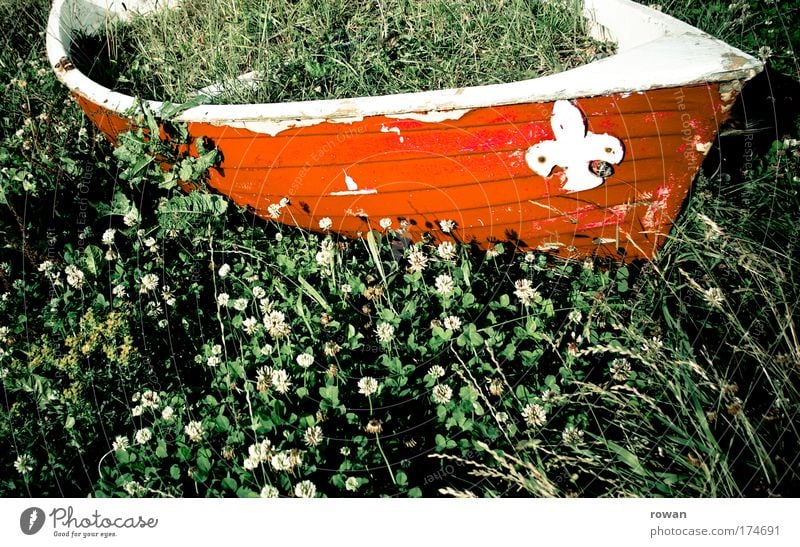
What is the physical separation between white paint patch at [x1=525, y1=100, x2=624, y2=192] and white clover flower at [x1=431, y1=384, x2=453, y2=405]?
0.94 metres

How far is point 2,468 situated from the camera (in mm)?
2035

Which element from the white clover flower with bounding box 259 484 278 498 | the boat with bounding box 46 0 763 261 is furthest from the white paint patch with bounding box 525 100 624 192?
the white clover flower with bounding box 259 484 278 498

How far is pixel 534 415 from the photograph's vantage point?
200 centimetres

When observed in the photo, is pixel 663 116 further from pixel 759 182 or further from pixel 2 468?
pixel 2 468

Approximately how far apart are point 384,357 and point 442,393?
266mm

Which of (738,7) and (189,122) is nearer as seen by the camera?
(189,122)

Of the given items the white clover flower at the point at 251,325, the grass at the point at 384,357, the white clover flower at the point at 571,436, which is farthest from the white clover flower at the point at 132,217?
the white clover flower at the point at 571,436

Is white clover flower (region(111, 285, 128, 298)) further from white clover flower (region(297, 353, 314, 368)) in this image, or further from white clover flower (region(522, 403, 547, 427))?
white clover flower (region(522, 403, 547, 427))

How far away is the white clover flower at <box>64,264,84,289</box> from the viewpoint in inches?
96.0

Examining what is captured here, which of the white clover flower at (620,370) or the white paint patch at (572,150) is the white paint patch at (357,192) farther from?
the white clover flower at (620,370)

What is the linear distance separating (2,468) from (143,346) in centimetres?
61

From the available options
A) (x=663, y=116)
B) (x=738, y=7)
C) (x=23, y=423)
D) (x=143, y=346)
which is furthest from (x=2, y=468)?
(x=738, y=7)

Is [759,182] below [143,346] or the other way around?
the other way around
